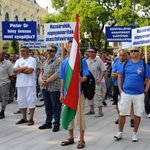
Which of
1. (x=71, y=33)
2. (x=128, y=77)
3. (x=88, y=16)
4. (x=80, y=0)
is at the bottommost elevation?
(x=128, y=77)

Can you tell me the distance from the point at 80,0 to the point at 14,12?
18832 millimetres

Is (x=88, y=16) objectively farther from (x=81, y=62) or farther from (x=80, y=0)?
(x=81, y=62)

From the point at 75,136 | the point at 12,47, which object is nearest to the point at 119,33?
the point at 75,136

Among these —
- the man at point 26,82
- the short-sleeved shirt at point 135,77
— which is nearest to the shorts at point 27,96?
the man at point 26,82

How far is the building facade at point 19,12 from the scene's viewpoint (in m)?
45.3

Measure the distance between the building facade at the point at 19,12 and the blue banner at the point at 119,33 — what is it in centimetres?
3569

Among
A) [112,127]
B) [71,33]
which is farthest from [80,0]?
[112,127]

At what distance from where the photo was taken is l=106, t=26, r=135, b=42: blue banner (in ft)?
38.6

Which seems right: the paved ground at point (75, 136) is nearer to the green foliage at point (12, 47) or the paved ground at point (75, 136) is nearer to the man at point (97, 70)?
the man at point (97, 70)

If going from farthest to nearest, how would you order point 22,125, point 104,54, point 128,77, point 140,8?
point 140,8 → point 104,54 → point 22,125 → point 128,77

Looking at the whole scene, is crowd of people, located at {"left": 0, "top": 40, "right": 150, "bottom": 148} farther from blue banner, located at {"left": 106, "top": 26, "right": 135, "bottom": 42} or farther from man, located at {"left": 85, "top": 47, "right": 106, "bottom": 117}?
blue banner, located at {"left": 106, "top": 26, "right": 135, "bottom": 42}

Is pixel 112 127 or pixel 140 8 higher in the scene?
pixel 140 8

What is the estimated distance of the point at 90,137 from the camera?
20.1 feet

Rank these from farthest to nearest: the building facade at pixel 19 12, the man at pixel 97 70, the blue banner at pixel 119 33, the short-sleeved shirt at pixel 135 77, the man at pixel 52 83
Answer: the building facade at pixel 19 12
the blue banner at pixel 119 33
the man at pixel 97 70
the man at pixel 52 83
the short-sleeved shirt at pixel 135 77
